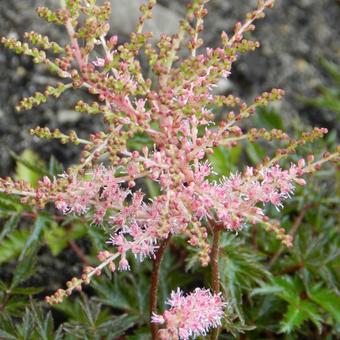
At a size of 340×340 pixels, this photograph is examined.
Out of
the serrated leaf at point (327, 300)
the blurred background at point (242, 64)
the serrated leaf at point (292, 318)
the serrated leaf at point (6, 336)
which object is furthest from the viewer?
the blurred background at point (242, 64)

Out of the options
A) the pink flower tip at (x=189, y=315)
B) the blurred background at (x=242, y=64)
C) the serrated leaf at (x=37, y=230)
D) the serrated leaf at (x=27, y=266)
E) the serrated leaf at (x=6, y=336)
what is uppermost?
the blurred background at (x=242, y=64)

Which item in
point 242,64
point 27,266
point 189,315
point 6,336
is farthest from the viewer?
point 242,64

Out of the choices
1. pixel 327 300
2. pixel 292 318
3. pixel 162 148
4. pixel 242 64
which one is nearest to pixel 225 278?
pixel 292 318

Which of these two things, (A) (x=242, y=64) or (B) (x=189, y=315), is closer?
(B) (x=189, y=315)

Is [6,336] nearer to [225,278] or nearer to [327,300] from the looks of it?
[225,278]

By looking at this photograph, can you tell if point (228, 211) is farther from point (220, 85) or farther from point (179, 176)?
point (220, 85)

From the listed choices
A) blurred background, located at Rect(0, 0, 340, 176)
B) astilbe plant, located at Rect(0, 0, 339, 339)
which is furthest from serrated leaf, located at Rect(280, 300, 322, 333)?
blurred background, located at Rect(0, 0, 340, 176)

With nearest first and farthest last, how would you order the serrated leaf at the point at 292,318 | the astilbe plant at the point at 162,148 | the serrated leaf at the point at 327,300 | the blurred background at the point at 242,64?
1. the astilbe plant at the point at 162,148
2. the serrated leaf at the point at 292,318
3. the serrated leaf at the point at 327,300
4. the blurred background at the point at 242,64

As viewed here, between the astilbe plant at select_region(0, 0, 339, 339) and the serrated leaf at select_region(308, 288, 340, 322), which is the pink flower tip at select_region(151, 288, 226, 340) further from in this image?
the serrated leaf at select_region(308, 288, 340, 322)

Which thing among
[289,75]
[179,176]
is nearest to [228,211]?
[179,176]

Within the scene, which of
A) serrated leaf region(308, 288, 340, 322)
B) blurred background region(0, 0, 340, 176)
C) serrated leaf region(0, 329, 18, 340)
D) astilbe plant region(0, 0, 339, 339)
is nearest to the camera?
astilbe plant region(0, 0, 339, 339)

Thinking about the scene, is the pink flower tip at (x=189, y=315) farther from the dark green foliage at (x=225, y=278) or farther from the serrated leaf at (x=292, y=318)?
the serrated leaf at (x=292, y=318)

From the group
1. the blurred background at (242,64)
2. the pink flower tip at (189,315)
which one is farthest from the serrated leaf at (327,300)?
the blurred background at (242,64)
